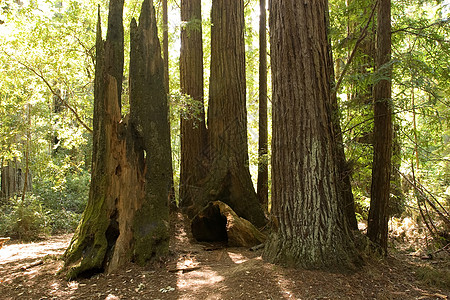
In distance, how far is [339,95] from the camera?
821 centimetres

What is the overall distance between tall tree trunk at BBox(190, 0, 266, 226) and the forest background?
890 mm

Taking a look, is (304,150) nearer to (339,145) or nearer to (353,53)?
(339,145)

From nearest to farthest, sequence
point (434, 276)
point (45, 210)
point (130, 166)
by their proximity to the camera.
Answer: point (434, 276) < point (130, 166) < point (45, 210)

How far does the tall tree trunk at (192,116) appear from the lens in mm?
8961

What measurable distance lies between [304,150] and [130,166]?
9.49 feet

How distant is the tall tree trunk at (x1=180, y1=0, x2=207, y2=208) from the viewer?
896 cm

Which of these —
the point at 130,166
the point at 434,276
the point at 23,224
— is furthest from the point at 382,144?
the point at 23,224

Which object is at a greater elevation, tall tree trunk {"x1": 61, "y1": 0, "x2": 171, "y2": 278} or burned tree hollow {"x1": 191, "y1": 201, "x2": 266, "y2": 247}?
tall tree trunk {"x1": 61, "y1": 0, "x2": 171, "y2": 278}

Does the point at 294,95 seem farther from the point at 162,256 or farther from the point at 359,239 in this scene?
the point at 162,256

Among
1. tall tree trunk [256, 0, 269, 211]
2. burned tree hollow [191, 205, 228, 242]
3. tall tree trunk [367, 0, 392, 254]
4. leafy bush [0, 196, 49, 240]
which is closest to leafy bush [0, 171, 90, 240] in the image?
leafy bush [0, 196, 49, 240]

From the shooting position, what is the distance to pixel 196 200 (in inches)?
337

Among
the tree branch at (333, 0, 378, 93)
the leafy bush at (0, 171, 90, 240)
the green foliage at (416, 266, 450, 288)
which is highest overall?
the tree branch at (333, 0, 378, 93)

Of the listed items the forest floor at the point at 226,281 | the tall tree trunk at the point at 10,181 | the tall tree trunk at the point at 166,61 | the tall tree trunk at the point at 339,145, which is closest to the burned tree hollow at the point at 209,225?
the forest floor at the point at 226,281

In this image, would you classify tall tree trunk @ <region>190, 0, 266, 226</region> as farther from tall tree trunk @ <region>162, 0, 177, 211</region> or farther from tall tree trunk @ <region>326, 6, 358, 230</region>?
tall tree trunk @ <region>326, 6, 358, 230</region>
